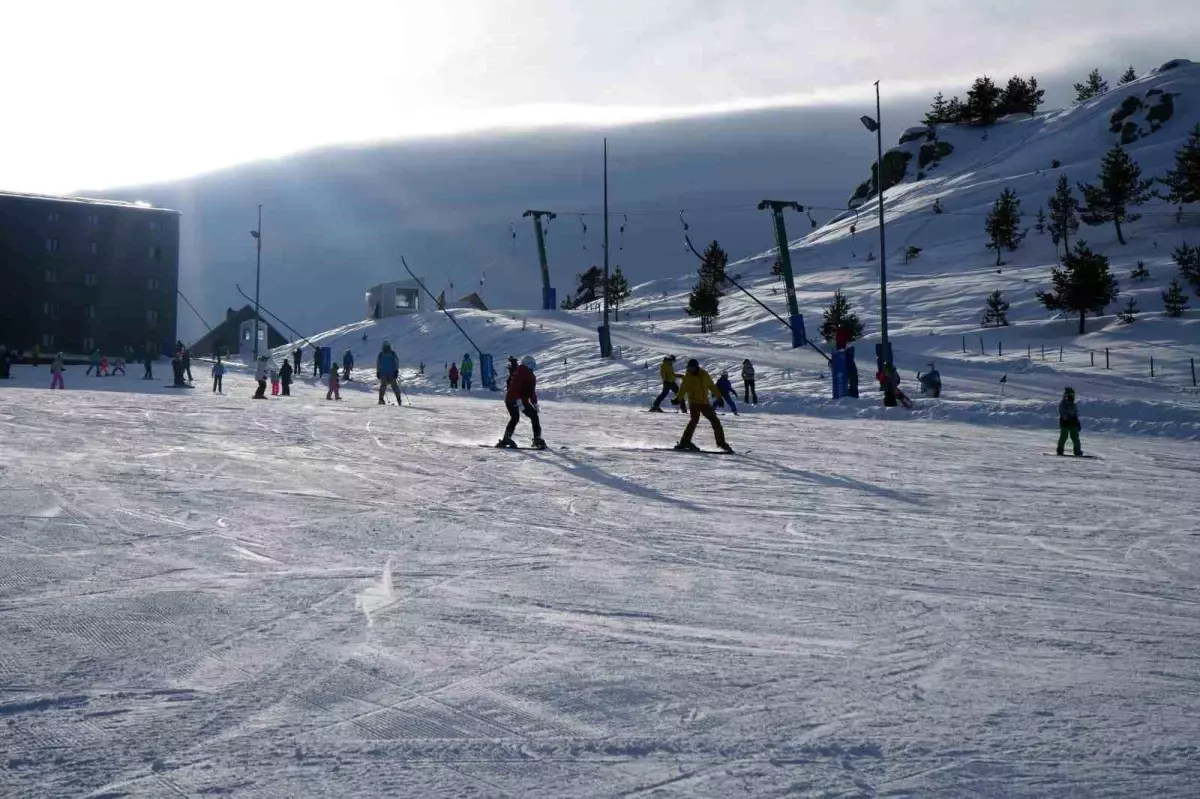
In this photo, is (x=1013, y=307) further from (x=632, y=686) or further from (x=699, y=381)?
(x=632, y=686)

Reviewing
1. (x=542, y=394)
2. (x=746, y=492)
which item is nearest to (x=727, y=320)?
(x=542, y=394)

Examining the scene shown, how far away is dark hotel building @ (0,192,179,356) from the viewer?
231 feet

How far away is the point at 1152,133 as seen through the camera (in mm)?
96125

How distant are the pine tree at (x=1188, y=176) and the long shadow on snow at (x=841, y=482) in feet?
176

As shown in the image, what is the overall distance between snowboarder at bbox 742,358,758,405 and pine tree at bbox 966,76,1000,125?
3667 inches

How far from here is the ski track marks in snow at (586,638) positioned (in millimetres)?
3893

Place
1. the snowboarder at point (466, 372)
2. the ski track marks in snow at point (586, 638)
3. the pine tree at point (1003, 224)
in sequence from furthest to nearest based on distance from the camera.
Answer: the pine tree at point (1003, 224) < the snowboarder at point (466, 372) < the ski track marks in snow at point (586, 638)

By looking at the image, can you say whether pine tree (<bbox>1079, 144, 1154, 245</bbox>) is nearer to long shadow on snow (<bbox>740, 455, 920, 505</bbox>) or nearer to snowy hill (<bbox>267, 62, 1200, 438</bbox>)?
snowy hill (<bbox>267, 62, 1200, 438</bbox>)

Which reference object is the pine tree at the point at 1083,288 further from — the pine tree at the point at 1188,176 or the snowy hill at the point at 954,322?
the pine tree at the point at 1188,176

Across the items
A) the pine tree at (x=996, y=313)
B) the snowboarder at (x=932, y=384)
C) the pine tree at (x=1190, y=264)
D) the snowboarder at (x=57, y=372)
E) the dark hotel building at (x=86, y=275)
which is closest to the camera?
the snowboarder at (x=932, y=384)

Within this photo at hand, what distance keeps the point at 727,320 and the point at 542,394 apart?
87.0 ft

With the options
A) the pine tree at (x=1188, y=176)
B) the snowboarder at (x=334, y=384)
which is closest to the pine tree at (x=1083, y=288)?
the pine tree at (x=1188, y=176)

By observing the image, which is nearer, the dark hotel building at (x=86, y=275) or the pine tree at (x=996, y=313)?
the pine tree at (x=996, y=313)

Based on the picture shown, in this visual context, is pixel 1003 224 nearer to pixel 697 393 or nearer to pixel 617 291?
pixel 617 291
